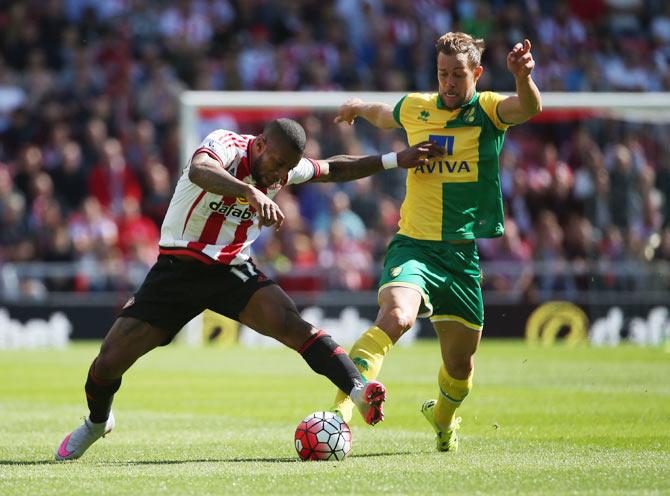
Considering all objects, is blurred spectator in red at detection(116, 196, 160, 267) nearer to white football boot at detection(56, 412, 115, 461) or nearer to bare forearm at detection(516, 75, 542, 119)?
white football boot at detection(56, 412, 115, 461)

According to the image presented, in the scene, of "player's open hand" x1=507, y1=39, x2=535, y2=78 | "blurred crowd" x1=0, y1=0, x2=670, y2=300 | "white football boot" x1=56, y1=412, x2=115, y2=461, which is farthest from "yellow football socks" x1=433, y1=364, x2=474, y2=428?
"blurred crowd" x1=0, y1=0, x2=670, y2=300

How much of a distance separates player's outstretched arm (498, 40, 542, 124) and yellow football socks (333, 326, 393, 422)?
1794mm

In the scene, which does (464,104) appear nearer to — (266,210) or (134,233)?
(266,210)

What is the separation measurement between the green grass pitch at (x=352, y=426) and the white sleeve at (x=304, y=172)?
184cm

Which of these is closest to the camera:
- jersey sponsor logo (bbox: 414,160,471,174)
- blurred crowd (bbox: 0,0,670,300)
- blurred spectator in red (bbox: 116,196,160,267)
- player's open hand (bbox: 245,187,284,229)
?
player's open hand (bbox: 245,187,284,229)

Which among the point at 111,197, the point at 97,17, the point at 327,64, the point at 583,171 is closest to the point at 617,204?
the point at 583,171

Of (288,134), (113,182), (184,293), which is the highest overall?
(288,134)

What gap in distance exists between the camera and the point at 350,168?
877cm

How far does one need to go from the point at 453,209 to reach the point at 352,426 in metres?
2.55

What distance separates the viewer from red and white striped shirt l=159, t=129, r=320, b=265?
321 inches

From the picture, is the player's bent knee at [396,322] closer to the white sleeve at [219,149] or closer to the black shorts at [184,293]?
the black shorts at [184,293]

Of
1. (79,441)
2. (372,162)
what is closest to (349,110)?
(372,162)

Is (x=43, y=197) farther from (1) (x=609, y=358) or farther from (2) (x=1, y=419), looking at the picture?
(2) (x=1, y=419)

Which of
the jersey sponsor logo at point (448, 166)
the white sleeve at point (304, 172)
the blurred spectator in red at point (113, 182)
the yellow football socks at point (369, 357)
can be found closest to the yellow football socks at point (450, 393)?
the yellow football socks at point (369, 357)
